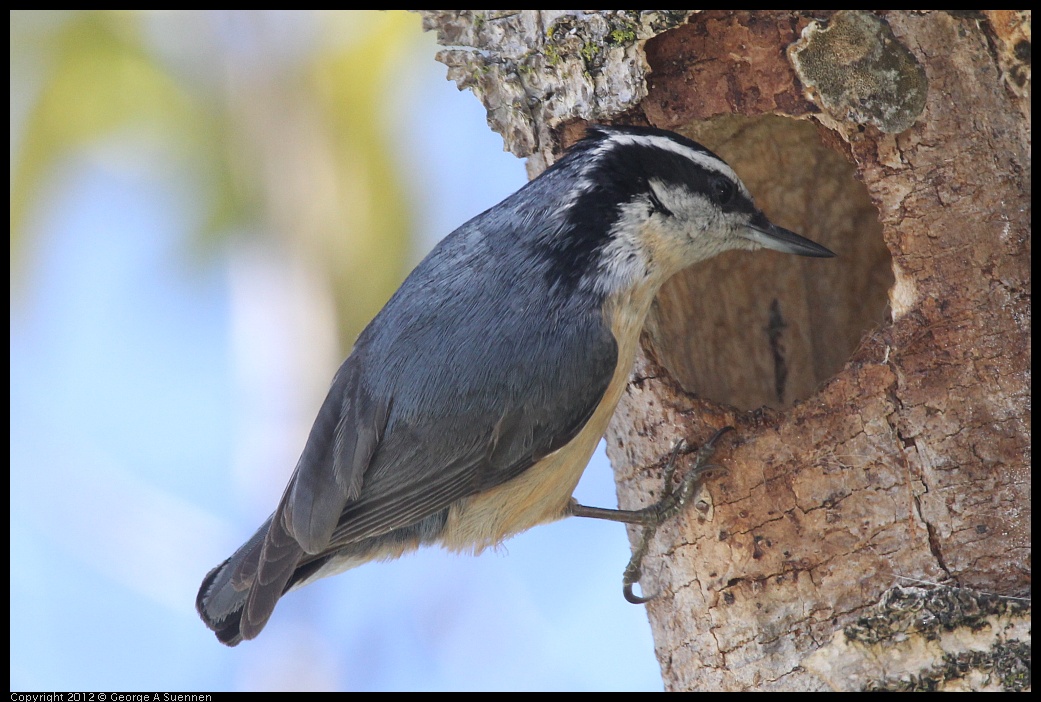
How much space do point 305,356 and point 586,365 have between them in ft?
5.67

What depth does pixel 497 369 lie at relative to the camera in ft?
7.14

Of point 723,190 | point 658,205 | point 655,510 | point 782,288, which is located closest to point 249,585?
point 655,510

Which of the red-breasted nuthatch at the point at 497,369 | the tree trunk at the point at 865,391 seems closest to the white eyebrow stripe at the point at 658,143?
the red-breasted nuthatch at the point at 497,369

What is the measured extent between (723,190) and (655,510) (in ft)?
2.38

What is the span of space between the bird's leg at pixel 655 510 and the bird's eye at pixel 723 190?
51 centimetres

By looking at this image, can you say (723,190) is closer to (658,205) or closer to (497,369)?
(658,205)

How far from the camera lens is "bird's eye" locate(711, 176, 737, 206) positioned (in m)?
2.32

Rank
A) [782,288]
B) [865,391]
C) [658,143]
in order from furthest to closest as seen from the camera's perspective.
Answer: [782,288], [658,143], [865,391]

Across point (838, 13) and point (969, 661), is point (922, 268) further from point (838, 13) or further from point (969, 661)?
point (969, 661)

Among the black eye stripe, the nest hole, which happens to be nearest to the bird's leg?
the nest hole

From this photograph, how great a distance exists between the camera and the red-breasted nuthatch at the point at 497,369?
219 cm

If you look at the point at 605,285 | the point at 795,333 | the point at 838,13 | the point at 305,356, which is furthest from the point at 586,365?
the point at 305,356

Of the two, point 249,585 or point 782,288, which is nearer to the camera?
point 249,585

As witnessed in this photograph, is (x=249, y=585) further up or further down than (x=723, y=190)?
further down
